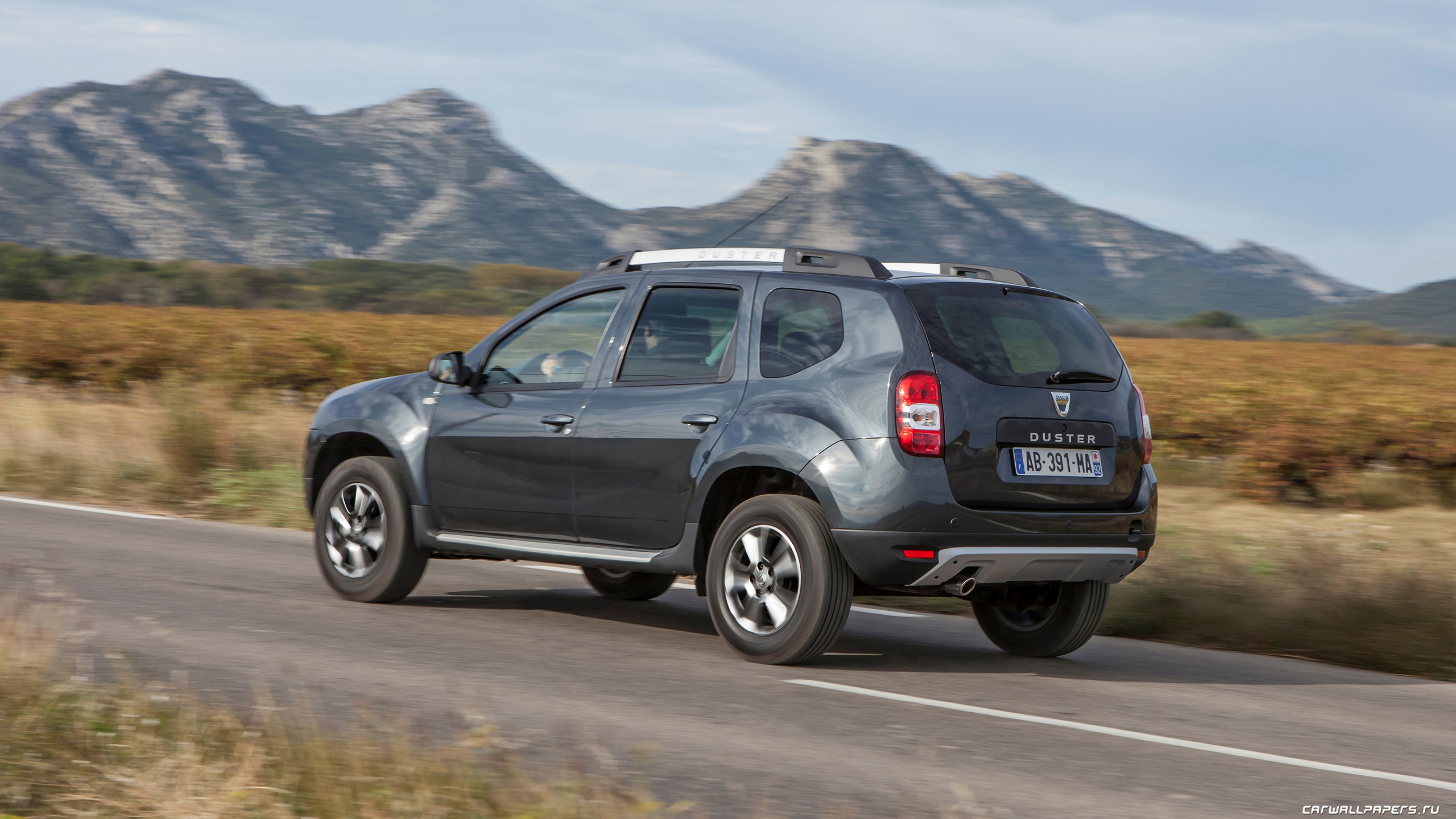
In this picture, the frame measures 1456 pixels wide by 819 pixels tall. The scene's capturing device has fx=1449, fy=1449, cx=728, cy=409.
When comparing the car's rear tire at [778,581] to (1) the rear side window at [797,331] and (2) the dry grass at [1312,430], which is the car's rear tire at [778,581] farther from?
(2) the dry grass at [1312,430]

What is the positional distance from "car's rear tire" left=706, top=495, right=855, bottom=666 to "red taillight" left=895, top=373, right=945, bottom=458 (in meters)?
0.53

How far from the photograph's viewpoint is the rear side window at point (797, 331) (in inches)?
254

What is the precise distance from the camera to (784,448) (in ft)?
20.7

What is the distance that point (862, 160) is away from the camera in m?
169

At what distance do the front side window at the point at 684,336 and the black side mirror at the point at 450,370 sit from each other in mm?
981

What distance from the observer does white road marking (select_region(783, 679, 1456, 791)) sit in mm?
5070

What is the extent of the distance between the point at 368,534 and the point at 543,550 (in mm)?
1220

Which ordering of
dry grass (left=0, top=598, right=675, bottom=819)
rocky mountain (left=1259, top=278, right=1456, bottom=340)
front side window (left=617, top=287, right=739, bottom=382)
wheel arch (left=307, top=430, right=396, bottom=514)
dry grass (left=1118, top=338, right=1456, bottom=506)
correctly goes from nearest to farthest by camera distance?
dry grass (left=0, top=598, right=675, bottom=819), front side window (left=617, top=287, right=739, bottom=382), wheel arch (left=307, top=430, right=396, bottom=514), dry grass (left=1118, top=338, right=1456, bottom=506), rocky mountain (left=1259, top=278, right=1456, bottom=340)

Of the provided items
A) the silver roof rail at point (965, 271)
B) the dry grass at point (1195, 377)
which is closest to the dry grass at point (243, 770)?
the silver roof rail at point (965, 271)

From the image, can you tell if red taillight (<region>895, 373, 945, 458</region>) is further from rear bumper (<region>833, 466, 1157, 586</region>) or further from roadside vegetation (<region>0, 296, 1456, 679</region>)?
roadside vegetation (<region>0, 296, 1456, 679</region>)

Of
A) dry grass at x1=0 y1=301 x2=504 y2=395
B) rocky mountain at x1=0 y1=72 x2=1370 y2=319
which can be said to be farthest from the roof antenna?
rocky mountain at x1=0 y1=72 x2=1370 y2=319

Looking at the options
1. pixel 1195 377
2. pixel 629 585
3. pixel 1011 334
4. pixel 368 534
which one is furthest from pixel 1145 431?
pixel 1195 377

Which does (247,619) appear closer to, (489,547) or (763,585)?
(489,547)

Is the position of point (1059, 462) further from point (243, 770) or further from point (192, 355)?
point (192, 355)
